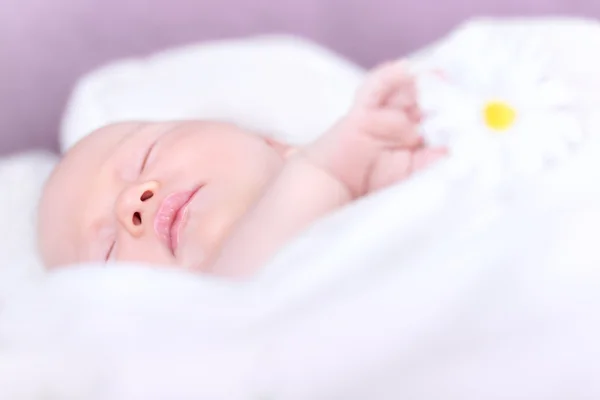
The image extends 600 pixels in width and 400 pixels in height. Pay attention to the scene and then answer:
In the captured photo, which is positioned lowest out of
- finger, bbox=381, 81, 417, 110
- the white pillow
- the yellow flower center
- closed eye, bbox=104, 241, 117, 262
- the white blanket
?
the white blanket

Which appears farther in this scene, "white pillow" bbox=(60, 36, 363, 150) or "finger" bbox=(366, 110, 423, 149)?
"white pillow" bbox=(60, 36, 363, 150)

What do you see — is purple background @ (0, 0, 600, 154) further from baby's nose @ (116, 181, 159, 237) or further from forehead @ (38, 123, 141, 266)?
baby's nose @ (116, 181, 159, 237)

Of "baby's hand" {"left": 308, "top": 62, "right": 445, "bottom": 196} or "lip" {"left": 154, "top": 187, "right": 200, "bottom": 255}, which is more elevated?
"baby's hand" {"left": 308, "top": 62, "right": 445, "bottom": 196}

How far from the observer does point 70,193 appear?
93 cm

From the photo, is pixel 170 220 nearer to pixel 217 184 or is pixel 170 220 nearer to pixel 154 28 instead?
pixel 217 184

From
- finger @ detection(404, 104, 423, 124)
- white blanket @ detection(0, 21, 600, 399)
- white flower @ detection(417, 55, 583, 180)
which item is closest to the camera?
white blanket @ detection(0, 21, 600, 399)

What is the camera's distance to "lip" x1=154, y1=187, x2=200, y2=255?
2.77 ft

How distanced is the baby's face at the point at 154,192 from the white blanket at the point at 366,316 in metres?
0.14

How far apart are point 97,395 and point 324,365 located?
0.63 feet

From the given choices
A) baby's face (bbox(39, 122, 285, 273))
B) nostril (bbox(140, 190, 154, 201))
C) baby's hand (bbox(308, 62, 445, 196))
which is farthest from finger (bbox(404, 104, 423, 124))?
nostril (bbox(140, 190, 154, 201))

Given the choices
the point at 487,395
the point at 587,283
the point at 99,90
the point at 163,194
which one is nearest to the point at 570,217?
the point at 587,283

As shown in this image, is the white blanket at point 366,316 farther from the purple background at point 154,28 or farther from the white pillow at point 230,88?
the purple background at point 154,28

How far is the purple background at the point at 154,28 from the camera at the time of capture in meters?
1.31

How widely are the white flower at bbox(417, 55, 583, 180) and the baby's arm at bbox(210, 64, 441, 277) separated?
3cm
